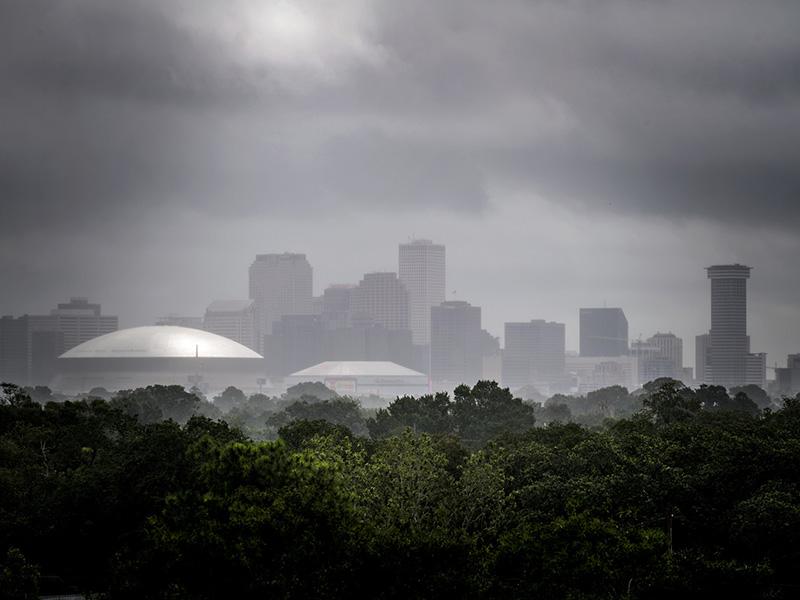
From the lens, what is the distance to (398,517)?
48.0 m

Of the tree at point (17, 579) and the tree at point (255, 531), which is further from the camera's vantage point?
the tree at point (17, 579)

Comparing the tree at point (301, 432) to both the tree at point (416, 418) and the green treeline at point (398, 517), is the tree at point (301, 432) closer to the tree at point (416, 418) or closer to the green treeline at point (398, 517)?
the green treeline at point (398, 517)

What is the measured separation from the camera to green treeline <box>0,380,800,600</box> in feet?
138

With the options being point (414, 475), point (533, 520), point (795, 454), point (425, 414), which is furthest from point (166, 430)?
point (425, 414)

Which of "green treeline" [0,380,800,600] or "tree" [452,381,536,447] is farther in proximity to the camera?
"tree" [452,381,536,447]

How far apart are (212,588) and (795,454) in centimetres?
2742

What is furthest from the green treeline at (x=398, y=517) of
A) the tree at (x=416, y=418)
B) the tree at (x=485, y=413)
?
the tree at (x=485, y=413)

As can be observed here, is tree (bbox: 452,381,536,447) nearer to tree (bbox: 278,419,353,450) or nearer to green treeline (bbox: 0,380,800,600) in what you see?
tree (bbox: 278,419,353,450)

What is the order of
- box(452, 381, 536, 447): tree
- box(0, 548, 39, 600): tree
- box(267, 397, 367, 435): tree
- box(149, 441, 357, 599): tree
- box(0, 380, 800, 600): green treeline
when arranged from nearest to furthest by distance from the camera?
box(149, 441, 357, 599): tree → box(0, 380, 800, 600): green treeline → box(0, 548, 39, 600): tree → box(452, 381, 536, 447): tree → box(267, 397, 367, 435): tree

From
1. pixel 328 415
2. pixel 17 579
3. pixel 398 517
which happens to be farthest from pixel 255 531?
pixel 328 415

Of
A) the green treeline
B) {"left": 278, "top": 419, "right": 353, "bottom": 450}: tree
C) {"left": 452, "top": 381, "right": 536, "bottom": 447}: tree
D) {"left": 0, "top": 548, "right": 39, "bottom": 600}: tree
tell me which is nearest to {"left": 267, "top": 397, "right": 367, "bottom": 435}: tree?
{"left": 452, "top": 381, "right": 536, "bottom": 447}: tree

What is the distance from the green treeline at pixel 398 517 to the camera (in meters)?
42.1

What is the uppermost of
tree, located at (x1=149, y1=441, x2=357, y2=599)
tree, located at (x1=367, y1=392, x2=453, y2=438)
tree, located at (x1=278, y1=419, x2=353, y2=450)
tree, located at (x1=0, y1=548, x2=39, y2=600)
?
tree, located at (x1=367, y1=392, x2=453, y2=438)

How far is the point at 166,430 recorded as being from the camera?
6181 cm
